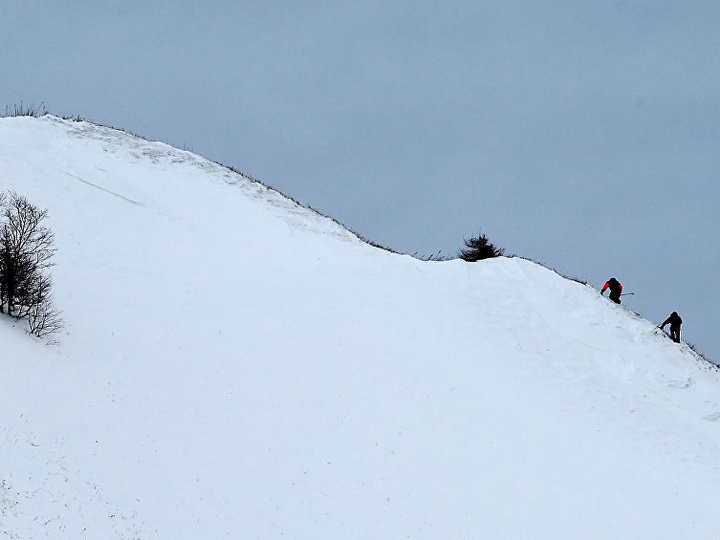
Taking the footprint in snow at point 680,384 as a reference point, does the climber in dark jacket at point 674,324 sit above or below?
above

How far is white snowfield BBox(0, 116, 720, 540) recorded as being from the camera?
1630cm

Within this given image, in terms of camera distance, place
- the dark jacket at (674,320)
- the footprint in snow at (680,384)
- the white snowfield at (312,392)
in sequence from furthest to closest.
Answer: the dark jacket at (674,320), the footprint in snow at (680,384), the white snowfield at (312,392)

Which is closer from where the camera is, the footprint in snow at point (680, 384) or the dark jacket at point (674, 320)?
the footprint in snow at point (680, 384)

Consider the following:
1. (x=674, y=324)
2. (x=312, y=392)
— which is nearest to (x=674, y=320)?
(x=674, y=324)

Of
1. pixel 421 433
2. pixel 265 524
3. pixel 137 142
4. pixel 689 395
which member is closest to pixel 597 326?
pixel 689 395

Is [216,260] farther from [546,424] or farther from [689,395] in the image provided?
[689,395]

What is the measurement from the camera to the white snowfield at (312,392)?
16.3m

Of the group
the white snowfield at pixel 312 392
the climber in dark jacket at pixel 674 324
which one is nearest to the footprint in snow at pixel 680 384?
the white snowfield at pixel 312 392

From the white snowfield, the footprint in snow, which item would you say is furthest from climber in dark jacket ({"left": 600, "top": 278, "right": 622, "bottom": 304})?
the footprint in snow

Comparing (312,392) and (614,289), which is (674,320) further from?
(312,392)

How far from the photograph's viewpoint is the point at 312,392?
71.4 ft

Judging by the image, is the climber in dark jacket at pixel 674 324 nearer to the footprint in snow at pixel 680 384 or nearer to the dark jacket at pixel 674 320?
the dark jacket at pixel 674 320

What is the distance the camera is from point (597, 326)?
92.2ft

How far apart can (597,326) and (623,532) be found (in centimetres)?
1098
